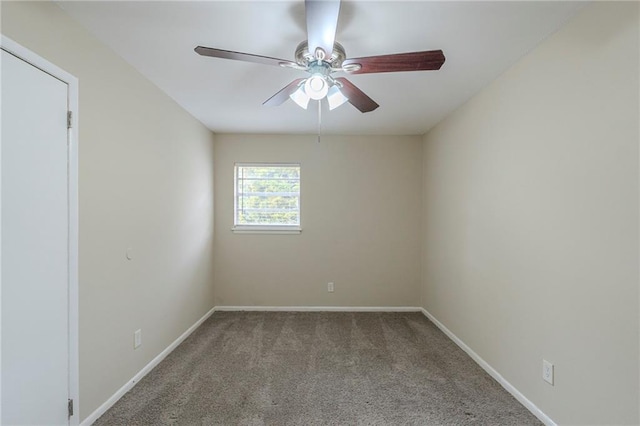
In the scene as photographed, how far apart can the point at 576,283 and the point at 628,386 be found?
1.62ft

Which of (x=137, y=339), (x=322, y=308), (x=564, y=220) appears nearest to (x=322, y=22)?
(x=564, y=220)

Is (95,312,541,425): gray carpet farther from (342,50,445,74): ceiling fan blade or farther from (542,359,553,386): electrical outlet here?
(342,50,445,74): ceiling fan blade

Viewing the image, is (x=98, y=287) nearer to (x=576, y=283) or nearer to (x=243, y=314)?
(x=243, y=314)

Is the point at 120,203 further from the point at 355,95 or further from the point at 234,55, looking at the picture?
the point at 355,95

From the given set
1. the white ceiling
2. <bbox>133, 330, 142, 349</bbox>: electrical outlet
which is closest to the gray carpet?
<bbox>133, 330, 142, 349</bbox>: electrical outlet

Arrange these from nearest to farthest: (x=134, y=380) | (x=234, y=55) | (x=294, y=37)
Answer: (x=234, y=55)
(x=294, y=37)
(x=134, y=380)

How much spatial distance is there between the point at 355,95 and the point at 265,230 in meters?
2.46

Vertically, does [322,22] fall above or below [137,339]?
above

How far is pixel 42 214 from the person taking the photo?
148cm

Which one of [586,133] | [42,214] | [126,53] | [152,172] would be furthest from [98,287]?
[586,133]

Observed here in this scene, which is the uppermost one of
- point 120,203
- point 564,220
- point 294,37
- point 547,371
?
point 294,37

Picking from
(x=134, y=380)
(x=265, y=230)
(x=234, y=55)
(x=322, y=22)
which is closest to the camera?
(x=322, y=22)

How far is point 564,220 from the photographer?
5.52 ft

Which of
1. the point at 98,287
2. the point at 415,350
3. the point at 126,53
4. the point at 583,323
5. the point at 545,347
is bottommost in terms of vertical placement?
the point at 415,350
